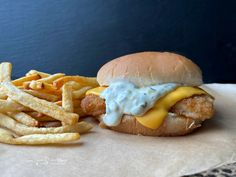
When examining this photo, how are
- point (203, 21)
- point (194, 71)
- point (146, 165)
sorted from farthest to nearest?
point (203, 21) → point (194, 71) → point (146, 165)

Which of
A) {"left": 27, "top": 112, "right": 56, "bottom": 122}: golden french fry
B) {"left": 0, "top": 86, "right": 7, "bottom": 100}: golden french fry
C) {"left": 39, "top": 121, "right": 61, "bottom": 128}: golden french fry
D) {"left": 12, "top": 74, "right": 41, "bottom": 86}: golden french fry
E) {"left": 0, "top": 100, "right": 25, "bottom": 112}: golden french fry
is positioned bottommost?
{"left": 39, "top": 121, "right": 61, "bottom": 128}: golden french fry

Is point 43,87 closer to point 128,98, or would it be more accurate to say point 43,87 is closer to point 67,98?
point 67,98

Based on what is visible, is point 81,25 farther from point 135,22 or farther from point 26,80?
point 26,80

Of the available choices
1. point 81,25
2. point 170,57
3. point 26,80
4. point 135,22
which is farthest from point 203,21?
point 26,80

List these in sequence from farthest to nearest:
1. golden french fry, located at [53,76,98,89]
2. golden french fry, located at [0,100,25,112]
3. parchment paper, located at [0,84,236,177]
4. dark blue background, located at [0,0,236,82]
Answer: dark blue background, located at [0,0,236,82], golden french fry, located at [53,76,98,89], golden french fry, located at [0,100,25,112], parchment paper, located at [0,84,236,177]

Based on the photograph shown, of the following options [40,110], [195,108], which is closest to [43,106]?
[40,110]

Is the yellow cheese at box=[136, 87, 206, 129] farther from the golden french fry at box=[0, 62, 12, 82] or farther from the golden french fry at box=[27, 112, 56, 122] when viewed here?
the golden french fry at box=[0, 62, 12, 82]

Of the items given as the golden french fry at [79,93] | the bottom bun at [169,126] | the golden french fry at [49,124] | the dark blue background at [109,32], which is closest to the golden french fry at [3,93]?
the golden french fry at [49,124]

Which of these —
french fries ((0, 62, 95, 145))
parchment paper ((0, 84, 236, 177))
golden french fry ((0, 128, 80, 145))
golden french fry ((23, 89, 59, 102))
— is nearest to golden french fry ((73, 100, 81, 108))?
french fries ((0, 62, 95, 145))

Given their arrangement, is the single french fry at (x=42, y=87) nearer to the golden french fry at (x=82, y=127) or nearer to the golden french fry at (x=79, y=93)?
the golden french fry at (x=79, y=93)
